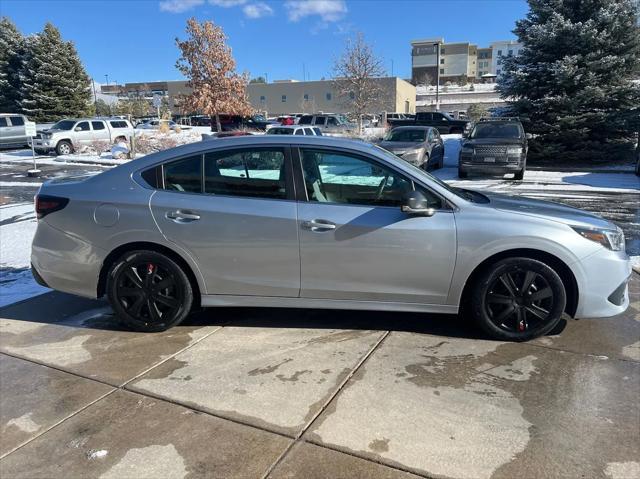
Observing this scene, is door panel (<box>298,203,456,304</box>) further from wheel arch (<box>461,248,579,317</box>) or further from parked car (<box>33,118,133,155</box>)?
parked car (<box>33,118,133,155</box>)

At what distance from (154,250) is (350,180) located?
5.50ft

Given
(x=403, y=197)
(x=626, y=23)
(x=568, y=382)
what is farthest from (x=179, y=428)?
(x=626, y=23)

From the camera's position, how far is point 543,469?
2457mm

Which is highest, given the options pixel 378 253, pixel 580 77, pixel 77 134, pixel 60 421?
pixel 580 77

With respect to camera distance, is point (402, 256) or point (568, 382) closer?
point (568, 382)

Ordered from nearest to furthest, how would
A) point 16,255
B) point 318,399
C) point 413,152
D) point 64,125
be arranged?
point 318,399
point 16,255
point 413,152
point 64,125

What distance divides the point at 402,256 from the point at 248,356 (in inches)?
53.8

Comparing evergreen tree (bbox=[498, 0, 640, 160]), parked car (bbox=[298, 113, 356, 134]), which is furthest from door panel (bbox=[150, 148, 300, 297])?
parked car (bbox=[298, 113, 356, 134])

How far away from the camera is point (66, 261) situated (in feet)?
13.6

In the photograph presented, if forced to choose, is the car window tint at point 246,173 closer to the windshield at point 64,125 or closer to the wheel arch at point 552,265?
the wheel arch at point 552,265

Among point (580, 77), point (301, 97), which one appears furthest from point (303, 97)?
point (580, 77)

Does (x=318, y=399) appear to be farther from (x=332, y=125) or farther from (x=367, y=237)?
(x=332, y=125)

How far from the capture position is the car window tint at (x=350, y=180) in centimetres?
382

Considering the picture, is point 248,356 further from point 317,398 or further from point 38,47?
point 38,47
